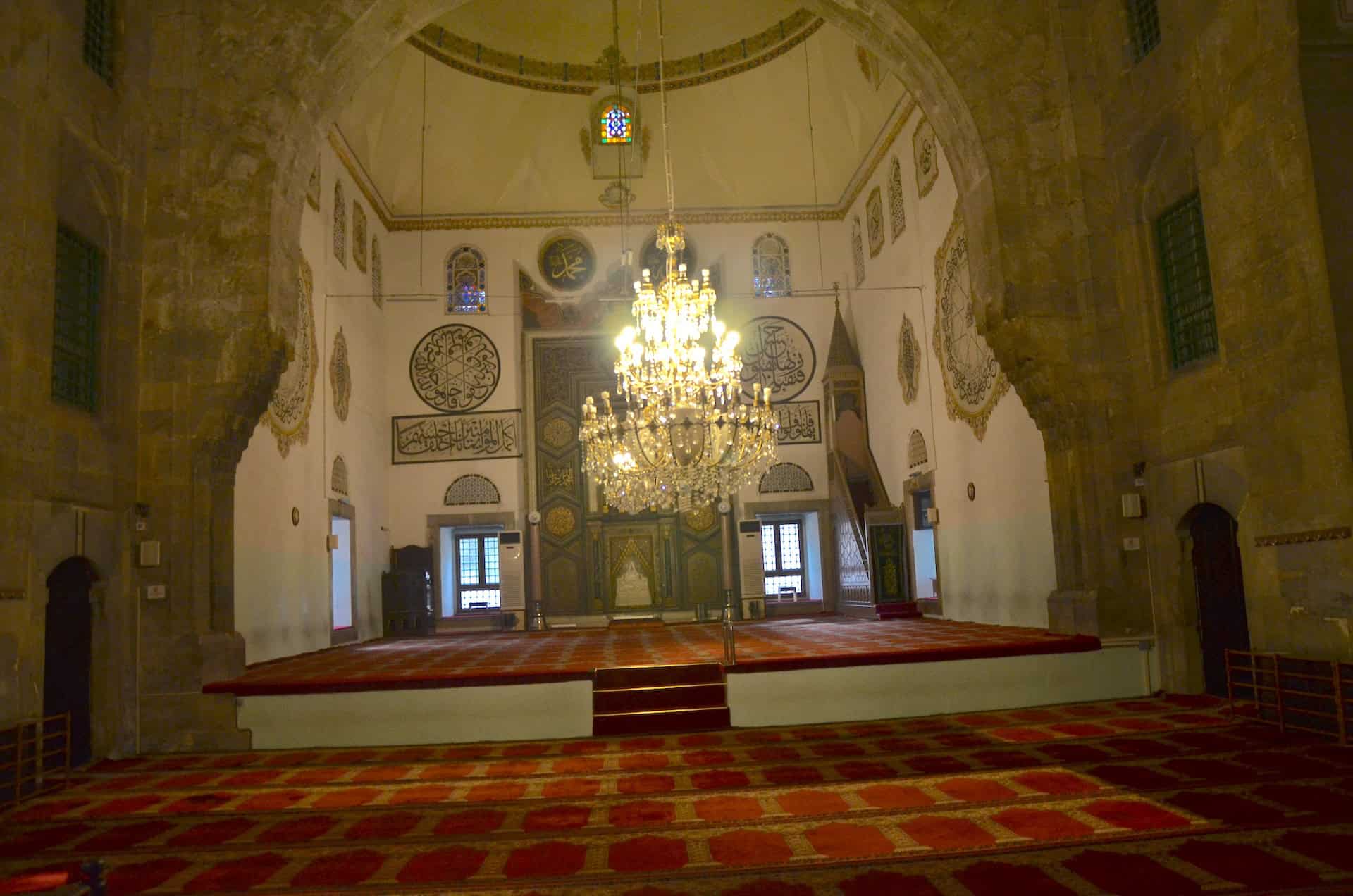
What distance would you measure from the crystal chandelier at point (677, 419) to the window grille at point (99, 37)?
319cm

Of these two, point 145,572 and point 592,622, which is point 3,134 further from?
point 592,622

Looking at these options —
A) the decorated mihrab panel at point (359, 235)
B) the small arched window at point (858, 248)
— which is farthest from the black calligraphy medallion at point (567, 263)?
the small arched window at point (858, 248)

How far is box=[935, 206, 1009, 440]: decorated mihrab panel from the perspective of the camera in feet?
24.2

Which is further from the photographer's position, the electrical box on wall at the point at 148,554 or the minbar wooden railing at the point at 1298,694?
the electrical box on wall at the point at 148,554

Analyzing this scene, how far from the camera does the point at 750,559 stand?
11172mm

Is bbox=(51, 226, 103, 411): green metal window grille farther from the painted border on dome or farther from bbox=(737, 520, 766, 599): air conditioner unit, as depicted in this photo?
bbox=(737, 520, 766, 599): air conditioner unit

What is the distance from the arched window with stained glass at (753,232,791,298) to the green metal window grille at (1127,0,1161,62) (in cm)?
636

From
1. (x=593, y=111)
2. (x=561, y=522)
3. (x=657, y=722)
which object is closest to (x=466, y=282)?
(x=593, y=111)

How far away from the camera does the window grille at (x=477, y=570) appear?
1128 centimetres

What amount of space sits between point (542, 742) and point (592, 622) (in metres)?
6.18

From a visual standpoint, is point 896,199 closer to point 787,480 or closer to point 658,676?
point 787,480

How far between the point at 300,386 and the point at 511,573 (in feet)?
12.1

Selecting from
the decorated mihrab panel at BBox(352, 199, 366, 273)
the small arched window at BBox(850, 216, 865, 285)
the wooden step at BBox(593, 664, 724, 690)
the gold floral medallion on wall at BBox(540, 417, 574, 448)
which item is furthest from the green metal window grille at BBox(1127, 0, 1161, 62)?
the gold floral medallion on wall at BBox(540, 417, 574, 448)

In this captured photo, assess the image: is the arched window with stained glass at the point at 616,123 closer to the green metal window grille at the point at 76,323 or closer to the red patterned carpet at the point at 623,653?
the red patterned carpet at the point at 623,653
